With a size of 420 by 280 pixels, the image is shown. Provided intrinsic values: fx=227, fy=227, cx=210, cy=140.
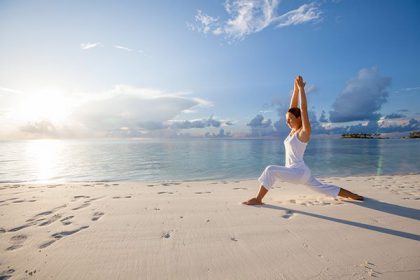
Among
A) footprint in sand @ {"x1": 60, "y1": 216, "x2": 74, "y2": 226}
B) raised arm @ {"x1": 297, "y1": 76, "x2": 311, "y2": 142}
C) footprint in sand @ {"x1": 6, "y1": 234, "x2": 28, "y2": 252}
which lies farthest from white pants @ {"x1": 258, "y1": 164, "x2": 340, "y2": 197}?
footprint in sand @ {"x1": 6, "y1": 234, "x2": 28, "y2": 252}

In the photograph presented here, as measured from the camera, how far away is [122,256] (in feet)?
9.42

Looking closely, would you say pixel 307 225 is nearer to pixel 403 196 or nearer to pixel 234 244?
pixel 234 244

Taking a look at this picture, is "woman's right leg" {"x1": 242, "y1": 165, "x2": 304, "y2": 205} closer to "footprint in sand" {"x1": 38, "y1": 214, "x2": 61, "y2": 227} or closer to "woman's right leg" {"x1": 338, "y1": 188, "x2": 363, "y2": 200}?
"woman's right leg" {"x1": 338, "y1": 188, "x2": 363, "y2": 200}

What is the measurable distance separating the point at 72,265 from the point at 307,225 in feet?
11.1

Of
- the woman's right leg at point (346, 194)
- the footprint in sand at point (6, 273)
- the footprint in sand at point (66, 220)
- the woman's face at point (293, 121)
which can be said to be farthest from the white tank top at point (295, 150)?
the footprint in sand at point (6, 273)

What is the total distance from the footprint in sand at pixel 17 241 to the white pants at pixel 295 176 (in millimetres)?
4169

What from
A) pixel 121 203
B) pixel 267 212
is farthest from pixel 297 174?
pixel 121 203

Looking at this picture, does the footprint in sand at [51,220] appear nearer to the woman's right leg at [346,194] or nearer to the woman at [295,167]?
the woman at [295,167]

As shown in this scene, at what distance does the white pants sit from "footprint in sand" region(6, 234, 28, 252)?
417 cm

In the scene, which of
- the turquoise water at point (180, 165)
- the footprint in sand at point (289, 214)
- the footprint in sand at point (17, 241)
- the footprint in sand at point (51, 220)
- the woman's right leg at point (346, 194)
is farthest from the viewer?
the turquoise water at point (180, 165)

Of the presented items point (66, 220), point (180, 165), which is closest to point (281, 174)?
point (66, 220)

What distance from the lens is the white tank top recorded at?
4.60 metres

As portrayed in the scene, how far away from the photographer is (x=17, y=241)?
3293 millimetres

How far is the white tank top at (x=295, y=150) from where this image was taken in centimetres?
460
